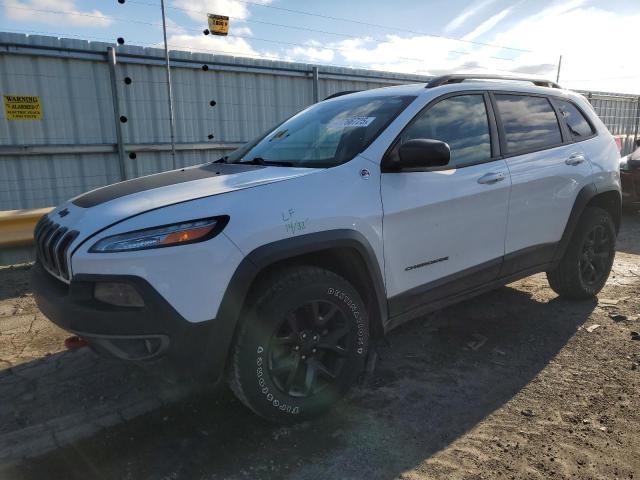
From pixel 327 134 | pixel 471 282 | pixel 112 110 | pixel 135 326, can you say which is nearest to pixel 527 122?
pixel 471 282

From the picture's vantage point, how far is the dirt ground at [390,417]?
7.48 feet

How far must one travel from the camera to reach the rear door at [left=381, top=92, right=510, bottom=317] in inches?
110

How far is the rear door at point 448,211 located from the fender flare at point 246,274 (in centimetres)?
44

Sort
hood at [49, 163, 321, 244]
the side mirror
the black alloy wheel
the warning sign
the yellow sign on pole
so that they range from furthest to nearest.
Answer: the yellow sign on pole, the warning sign, the side mirror, the black alloy wheel, hood at [49, 163, 321, 244]

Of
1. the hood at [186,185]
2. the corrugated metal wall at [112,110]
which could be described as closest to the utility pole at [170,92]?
the corrugated metal wall at [112,110]

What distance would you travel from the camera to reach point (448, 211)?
2992mm

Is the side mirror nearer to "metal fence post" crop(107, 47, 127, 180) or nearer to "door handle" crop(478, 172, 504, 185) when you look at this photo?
"door handle" crop(478, 172, 504, 185)

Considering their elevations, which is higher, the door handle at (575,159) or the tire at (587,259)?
the door handle at (575,159)

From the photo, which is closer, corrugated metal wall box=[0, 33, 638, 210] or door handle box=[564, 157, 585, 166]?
door handle box=[564, 157, 585, 166]

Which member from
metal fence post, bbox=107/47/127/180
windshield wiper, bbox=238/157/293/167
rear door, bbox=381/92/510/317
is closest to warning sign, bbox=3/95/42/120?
metal fence post, bbox=107/47/127/180

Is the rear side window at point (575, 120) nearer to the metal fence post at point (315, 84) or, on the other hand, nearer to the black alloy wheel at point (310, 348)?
the black alloy wheel at point (310, 348)

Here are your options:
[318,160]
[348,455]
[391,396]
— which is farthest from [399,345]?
[318,160]

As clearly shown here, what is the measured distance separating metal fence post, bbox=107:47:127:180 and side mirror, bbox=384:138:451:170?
5.49 metres

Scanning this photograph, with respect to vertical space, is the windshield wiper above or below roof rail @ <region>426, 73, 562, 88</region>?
below
